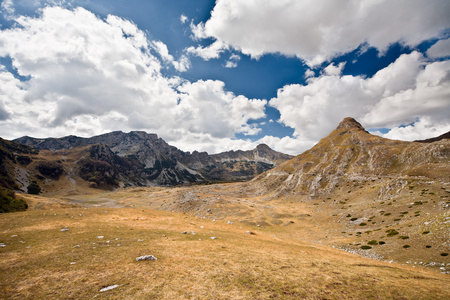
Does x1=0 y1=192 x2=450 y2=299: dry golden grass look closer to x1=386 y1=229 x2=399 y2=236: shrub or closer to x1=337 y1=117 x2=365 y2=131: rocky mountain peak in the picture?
x1=386 y1=229 x2=399 y2=236: shrub

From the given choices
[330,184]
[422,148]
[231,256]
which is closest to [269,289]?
[231,256]

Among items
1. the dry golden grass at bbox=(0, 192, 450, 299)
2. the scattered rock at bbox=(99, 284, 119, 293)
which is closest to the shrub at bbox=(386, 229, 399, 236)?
the dry golden grass at bbox=(0, 192, 450, 299)

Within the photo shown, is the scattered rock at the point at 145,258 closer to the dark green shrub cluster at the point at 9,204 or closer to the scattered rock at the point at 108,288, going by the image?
the scattered rock at the point at 108,288

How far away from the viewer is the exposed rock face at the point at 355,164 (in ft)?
275

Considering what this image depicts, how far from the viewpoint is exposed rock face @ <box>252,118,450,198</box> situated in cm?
8376

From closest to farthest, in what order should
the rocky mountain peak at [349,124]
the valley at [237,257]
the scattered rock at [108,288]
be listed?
the scattered rock at [108,288]
the valley at [237,257]
the rocky mountain peak at [349,124]

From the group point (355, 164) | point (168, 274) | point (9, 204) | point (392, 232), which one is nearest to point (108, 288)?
point (168, 274)

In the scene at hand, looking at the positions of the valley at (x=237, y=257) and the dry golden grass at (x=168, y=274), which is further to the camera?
the valley at (x=237, y=257)

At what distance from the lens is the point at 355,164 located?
116m

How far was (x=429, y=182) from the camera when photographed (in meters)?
64.8

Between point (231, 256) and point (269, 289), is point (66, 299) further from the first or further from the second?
point (231, 256)

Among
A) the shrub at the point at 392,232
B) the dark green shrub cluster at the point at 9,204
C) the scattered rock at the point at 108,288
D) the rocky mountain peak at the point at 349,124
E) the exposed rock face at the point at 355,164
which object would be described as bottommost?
the shrub at the point at 392,232

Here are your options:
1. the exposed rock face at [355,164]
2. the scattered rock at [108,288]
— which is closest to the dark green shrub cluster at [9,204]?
the scattered rock at [108,288]

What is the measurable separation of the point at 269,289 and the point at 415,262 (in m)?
31.1
